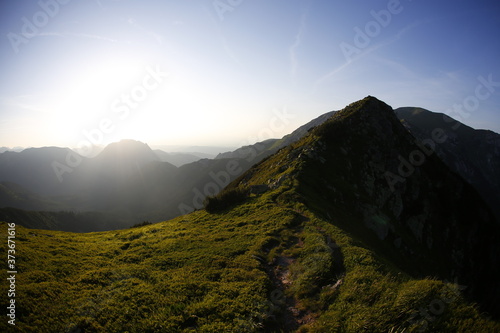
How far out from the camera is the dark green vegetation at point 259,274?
32.1 ft

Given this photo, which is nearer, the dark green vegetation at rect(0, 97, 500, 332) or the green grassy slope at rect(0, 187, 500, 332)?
the green grassy slope at rect(0, 187, 500, 332)

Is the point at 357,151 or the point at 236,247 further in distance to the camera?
the point at 357,151

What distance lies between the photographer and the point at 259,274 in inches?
601

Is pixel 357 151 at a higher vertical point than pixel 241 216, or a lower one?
higher

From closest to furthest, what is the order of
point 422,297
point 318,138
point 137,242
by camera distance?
point 422,297, point 137,242, point 318,138

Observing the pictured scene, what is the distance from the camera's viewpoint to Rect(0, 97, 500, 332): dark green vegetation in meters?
9.80

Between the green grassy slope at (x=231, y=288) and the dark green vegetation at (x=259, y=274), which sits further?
the dark green vegetation at (x=259, y=274)

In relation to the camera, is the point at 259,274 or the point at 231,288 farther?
the point at 259,274

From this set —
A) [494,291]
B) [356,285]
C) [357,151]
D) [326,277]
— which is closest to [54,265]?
[326,277]

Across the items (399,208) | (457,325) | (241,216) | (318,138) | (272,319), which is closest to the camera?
(457,325)

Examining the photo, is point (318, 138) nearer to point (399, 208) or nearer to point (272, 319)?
point (399, 208)

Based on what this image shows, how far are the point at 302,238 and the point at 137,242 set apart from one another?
1704 centimetres

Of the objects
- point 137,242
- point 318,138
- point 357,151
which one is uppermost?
point 318,138

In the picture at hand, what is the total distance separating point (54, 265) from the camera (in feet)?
53.3
